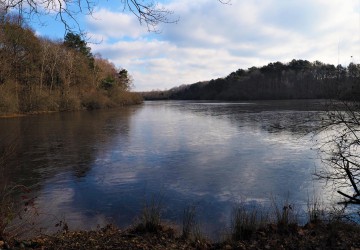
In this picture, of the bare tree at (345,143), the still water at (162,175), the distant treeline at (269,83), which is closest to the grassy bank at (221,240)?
the still water at (162,175)

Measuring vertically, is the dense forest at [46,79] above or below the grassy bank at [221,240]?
above

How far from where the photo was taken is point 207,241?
5.31m

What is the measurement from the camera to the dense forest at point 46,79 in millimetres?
34938

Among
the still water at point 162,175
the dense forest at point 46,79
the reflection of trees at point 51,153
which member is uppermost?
the dense forest at point 46,79

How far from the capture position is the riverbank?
471 centimetres

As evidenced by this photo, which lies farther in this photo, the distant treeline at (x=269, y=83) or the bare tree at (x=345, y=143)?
the distant treeline at (x=269, y=83)

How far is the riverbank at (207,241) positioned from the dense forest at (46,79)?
26724 millimetres

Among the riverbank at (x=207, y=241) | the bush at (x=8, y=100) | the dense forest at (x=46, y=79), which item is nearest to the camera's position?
the riverbank at (x=207, y=241)

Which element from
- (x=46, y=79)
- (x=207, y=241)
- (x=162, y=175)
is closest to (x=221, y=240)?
(x=207, y=241)

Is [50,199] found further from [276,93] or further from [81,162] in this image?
[276,93]

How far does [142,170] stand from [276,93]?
3050 inches

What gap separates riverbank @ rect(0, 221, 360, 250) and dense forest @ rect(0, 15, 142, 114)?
1052 inches

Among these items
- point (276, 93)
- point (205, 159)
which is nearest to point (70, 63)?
point (205, 159)

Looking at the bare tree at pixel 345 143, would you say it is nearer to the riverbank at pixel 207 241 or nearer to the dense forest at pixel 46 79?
the riverbank at pixel 207 241
